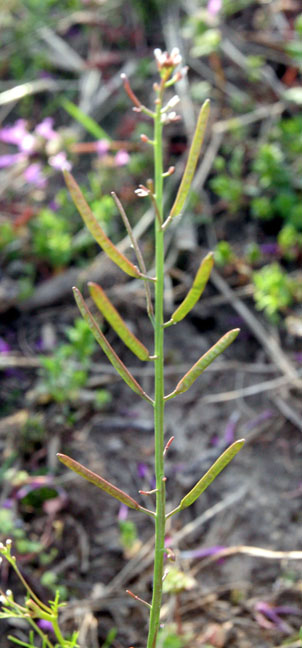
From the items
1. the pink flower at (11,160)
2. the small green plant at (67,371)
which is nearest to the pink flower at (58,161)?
the pink flower at (11,160)

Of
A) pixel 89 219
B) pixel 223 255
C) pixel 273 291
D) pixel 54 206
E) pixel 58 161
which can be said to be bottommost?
pixel 273 291

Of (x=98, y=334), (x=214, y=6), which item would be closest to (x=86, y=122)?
(x=214, y=6)

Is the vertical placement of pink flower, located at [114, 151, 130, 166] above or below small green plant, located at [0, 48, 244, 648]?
below

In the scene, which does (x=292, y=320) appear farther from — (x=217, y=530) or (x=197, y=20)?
(x=197, y=20)

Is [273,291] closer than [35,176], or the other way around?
[273,291]

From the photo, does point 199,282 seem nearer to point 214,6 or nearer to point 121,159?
point 121,159

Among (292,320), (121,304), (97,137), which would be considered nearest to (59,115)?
(97,137)

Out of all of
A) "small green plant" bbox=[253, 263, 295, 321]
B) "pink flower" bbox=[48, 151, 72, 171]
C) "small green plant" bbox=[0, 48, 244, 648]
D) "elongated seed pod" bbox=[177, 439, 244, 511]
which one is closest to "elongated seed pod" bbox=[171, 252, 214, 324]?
"small green plant" bbox=[0, 48, 244, 648]

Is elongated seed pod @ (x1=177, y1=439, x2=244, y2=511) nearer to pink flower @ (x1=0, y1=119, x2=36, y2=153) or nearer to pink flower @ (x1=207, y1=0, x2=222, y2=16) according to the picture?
pink flower @ (x1=0, y1=119, x2=36, y2=153)
